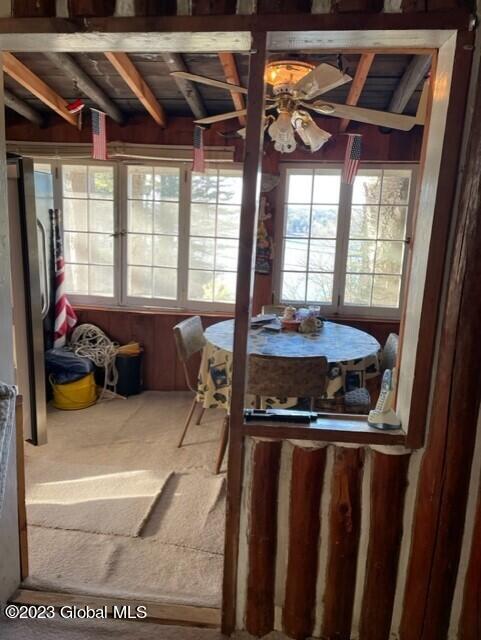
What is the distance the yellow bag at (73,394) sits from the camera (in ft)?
12.2

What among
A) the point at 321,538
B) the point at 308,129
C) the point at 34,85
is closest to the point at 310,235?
the point at 308,129

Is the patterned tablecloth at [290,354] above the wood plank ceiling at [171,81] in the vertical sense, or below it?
below

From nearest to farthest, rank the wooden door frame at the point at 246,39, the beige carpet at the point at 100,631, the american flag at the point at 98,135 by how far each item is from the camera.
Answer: the wooden door frame at the point at 246,39
the beige carpet at the point at 100,631
the american flag at the point at 98,135

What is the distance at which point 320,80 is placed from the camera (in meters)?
2.13

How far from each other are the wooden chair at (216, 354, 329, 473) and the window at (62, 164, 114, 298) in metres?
2.47

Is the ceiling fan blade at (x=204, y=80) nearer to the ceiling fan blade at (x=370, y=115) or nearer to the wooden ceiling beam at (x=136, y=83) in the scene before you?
the ceiling fan blade at (x=370, y=115)

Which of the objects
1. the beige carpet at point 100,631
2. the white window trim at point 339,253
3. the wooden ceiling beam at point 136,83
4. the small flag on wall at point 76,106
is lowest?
the beige carpet at point 100,631

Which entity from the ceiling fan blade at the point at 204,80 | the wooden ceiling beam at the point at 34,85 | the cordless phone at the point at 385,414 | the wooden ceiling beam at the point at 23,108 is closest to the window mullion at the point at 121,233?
the wooden ceiling beam at the point at 34,85

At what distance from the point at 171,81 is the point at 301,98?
1.37 m

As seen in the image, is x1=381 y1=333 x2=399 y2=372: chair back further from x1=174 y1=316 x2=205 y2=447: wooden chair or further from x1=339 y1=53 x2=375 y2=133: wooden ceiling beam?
x1=339 y1=53 x2=375 y2=133: wooden ceiling beam

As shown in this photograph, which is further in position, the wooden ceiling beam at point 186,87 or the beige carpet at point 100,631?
the wooden ceiling beam at point 186,87

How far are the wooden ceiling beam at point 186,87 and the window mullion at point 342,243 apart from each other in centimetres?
137

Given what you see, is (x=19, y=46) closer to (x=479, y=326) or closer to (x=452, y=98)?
(x=452, y=98)

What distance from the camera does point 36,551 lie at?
203cm
